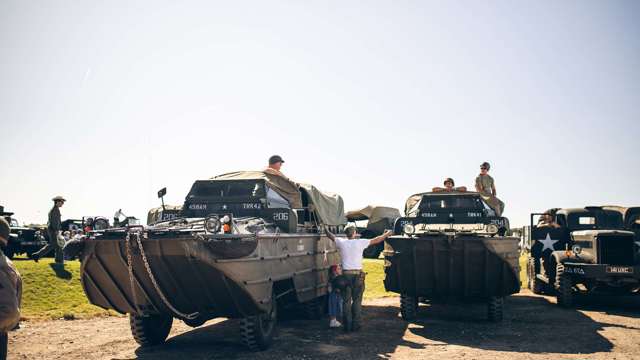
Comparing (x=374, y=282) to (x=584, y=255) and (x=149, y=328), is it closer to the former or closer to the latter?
(x=584, y=255)

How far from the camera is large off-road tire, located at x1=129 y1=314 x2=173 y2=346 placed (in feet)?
26.9

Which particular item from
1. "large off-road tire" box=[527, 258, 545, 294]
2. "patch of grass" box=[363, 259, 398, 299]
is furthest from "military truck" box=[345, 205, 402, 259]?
"large off-road tire" box=[527, 258, 545, 294]

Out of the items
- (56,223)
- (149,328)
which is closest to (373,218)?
(56,223)

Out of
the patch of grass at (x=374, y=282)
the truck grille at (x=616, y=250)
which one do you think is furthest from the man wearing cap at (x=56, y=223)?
the truck grille at (x=616, y=250)

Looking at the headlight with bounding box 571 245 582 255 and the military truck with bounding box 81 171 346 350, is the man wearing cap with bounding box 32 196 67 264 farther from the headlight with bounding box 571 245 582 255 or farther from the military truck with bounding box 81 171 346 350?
the headlight with bounding box 571 245 582 255

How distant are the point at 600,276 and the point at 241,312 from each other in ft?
23.6

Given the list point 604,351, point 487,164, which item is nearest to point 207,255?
point 604,351

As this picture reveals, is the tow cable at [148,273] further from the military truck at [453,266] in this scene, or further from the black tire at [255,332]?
the military truck at [453,266]

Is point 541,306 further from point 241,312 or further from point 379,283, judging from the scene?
point 241,312

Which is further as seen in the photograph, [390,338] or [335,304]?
[335,304]

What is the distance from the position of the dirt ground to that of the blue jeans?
1.06 ft

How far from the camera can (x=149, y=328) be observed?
327 inches

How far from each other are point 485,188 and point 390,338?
6239mm

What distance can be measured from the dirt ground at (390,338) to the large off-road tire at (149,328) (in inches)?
6.0
